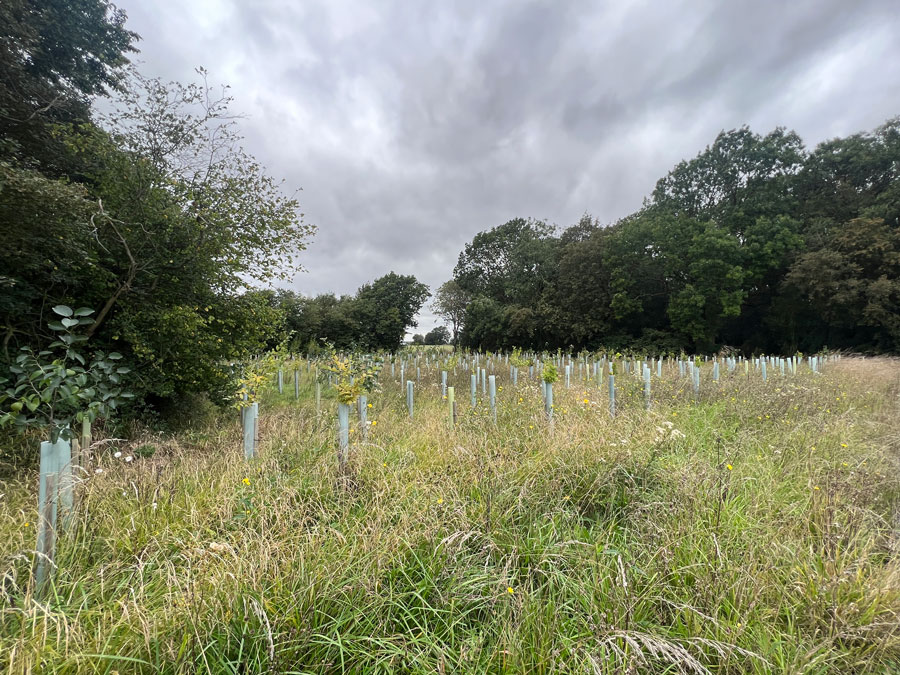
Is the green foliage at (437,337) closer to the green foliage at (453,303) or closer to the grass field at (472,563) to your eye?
the green foliage at (453,303)

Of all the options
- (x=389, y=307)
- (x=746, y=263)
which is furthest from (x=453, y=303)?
(x=746, y=263)

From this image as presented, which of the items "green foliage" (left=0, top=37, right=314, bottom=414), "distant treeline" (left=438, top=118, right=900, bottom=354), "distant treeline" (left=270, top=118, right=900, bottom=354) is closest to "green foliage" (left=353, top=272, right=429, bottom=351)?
"distant treeline" (left=270, top=118, right=900, bottom=354)

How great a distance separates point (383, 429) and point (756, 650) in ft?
12.6

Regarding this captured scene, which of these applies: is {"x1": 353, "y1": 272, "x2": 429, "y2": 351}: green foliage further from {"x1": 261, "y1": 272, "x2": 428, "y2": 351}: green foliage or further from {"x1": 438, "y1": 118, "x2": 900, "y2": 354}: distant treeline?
{"x1": 438, "y1": 118, "x2": 900, "y2": 354}: distant treeline

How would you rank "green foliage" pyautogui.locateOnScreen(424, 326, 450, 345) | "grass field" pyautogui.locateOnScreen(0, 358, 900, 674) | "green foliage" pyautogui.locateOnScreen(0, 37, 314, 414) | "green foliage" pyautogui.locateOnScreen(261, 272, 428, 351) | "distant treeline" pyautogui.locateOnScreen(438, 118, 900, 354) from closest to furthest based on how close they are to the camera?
"grass field" pyautogui.locateOnScreen(0, 358, 900, 674) < "green foliage" pyautogui.locateOnScreen(0, 37, 314, 414) < "distant treeline" pyautogui.locateOnScreen(438, 118, 900, 354) < "green foliage" pyautogui.locateOnScreen(261, 272, 428, 351) < "green foliage" pyautogui.locateOnScreen(424, 326, 450, 345)

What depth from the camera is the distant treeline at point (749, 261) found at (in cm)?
1942

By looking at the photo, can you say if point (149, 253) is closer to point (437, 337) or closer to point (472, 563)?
point (472, 563)

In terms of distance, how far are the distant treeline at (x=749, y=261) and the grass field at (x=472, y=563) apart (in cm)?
2387

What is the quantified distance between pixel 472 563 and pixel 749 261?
2993 centimetres

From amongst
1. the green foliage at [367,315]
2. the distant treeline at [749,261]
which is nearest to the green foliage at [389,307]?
the green foliage at [367,315]

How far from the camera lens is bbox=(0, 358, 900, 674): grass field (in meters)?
1.42

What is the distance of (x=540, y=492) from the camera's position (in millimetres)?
2809

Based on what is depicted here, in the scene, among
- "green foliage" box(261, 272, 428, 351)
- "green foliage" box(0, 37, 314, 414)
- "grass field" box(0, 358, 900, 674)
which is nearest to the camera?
"grass field" box(0, 358, 900, 674)

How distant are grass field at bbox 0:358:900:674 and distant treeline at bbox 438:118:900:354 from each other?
78.3ft
